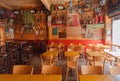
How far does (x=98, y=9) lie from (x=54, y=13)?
9.09 feet

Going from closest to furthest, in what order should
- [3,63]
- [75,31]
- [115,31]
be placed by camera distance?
1. [3,63]
2. [115,31]
3. [75,31]

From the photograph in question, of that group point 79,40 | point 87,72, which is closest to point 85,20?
point 79,40

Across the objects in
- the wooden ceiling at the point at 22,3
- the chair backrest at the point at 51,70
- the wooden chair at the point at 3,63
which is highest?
the wooden ceiling at the point at 22,3

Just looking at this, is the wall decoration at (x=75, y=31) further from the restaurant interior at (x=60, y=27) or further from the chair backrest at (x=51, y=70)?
the chair backrest at (x=51, y=70)

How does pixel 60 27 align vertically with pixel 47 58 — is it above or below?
above

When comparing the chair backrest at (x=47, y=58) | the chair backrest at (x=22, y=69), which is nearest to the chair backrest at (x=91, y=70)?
the chair backrest at (x=22, y=69)

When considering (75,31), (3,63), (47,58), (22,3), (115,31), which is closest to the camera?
(3,63)

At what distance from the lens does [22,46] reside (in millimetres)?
7242

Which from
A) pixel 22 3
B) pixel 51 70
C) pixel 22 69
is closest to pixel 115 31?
pixel 22 3

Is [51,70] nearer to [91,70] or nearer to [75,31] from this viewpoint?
[91,70]

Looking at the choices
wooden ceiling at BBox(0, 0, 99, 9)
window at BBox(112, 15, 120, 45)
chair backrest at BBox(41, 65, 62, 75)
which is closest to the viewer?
chair backrest at BBox(41, 65, 62, 75)

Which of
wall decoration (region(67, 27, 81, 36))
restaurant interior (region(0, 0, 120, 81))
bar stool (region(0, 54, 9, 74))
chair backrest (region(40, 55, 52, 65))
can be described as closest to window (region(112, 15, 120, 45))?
restaurant interior (region(0, 0, 120, 81))

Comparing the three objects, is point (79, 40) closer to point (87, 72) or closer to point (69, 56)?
point (69, 56)

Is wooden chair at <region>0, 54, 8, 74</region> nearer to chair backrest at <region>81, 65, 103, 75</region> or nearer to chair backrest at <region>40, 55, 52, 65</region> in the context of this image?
chair backrest at <region>40, 55, 52, 65</region>
